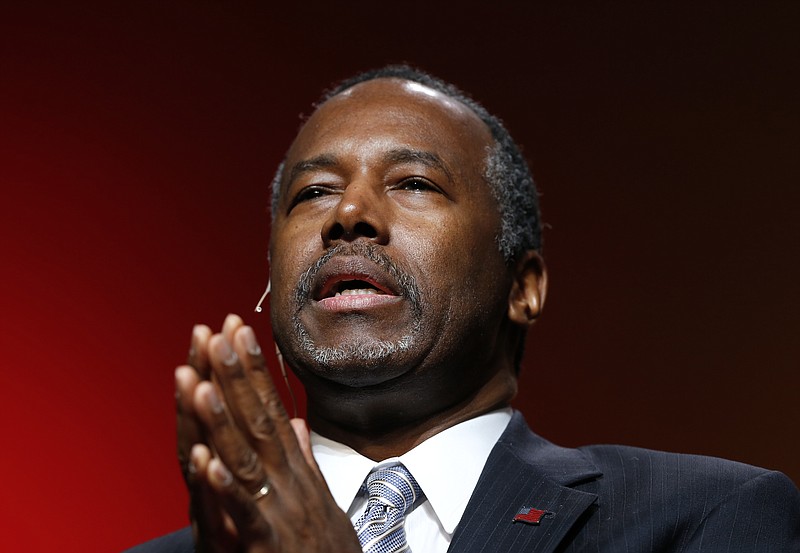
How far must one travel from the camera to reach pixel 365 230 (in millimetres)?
1981

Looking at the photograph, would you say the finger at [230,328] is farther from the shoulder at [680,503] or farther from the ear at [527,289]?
the ear at [527,289]

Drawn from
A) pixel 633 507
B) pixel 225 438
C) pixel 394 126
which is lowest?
pixel 633 507

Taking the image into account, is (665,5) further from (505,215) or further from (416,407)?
(416,407)

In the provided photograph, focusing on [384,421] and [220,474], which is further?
[384,421]

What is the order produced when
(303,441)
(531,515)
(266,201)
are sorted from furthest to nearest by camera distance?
1. (266,201)
2. (531,515)
3. (303,441)

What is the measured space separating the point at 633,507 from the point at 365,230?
0.72m

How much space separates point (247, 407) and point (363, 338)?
1.99ft

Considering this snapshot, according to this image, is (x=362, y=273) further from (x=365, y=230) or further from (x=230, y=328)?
(x=230, y=328)

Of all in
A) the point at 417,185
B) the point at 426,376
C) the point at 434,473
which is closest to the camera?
the point at 434,473

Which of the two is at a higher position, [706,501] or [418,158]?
[418,158]

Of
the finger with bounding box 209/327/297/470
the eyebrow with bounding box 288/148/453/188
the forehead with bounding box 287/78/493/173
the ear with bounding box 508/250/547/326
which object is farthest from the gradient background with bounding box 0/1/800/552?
the finger with bounding box 209/327/297/470

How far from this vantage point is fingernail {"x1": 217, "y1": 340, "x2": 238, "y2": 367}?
1292 millimetres

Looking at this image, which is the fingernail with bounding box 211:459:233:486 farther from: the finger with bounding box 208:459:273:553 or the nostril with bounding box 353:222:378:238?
the nostril with bounding box 353:222:378:238

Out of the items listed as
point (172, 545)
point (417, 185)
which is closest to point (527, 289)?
point (417, 185)
